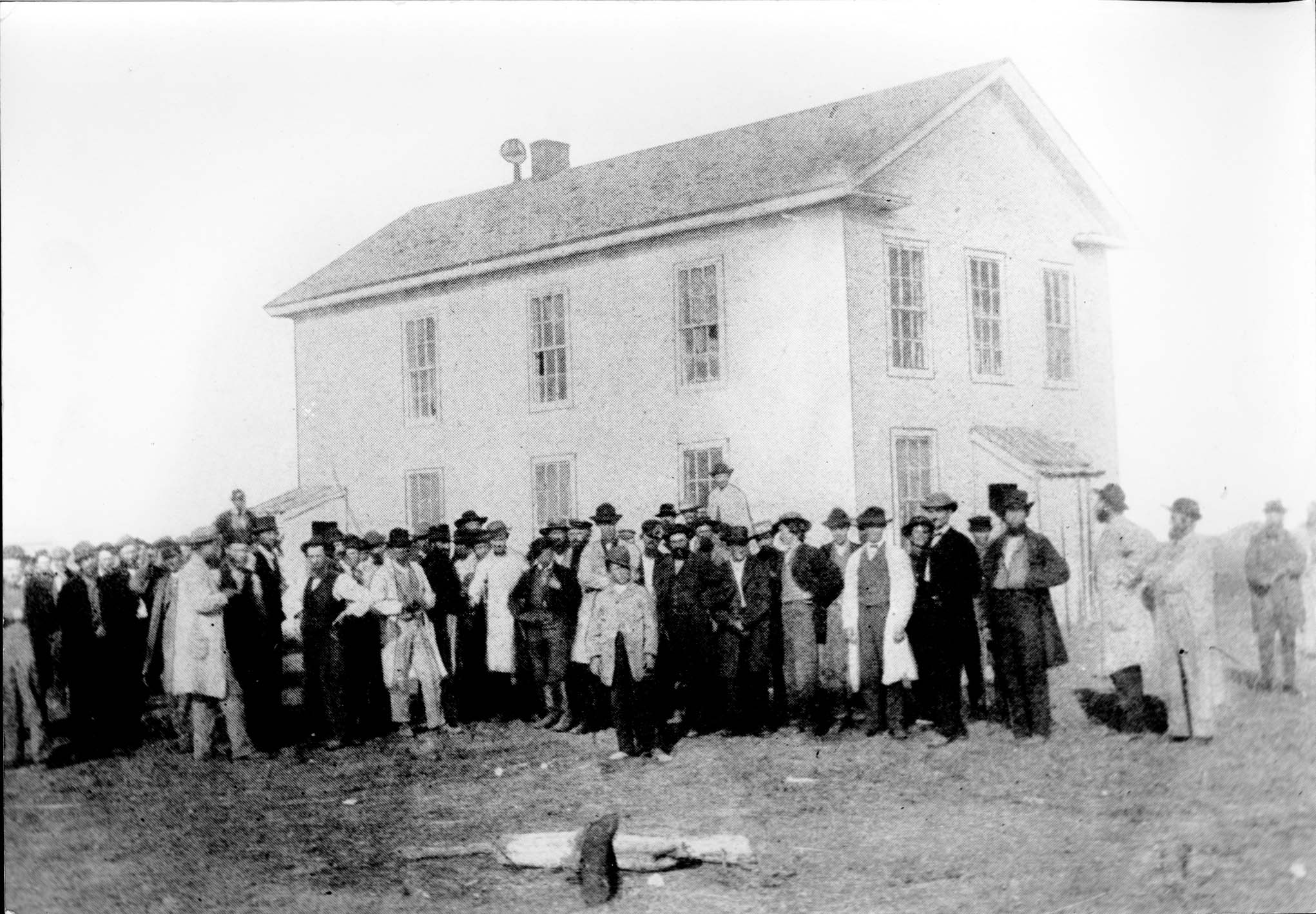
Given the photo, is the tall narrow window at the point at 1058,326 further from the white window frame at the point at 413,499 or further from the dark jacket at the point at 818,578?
the white window frame at the point at 413,499

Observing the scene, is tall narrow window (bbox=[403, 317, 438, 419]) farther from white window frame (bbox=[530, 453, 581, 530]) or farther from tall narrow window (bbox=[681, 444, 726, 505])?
tall narrow window (bbox=[681, 444, 726, 505])

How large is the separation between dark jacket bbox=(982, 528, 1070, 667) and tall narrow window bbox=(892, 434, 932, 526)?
1.65ft

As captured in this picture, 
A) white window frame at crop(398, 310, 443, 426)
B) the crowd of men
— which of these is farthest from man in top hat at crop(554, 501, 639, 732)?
white window frame at crop(398, 310, 443, 426)

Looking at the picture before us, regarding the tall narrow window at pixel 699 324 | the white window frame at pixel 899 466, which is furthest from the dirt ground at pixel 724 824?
the tall narrow window at pixel 699 324

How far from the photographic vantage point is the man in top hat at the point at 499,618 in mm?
6012

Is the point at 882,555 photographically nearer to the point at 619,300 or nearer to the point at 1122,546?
the point at 1122,546

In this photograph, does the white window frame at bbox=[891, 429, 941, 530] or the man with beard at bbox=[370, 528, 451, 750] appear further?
the man with beard at bbox=[370, 528, 451, 750]

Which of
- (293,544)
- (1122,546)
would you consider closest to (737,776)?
(1122,546)

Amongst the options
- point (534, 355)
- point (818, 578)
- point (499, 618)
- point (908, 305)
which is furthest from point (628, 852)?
point (908, 305)

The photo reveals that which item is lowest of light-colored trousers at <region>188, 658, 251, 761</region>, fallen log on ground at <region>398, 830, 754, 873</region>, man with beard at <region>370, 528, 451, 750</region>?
fallen log on ground at <region>398, 830, 754, 873</region>

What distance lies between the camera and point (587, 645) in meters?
5.94

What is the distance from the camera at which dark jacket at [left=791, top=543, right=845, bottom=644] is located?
232 inches

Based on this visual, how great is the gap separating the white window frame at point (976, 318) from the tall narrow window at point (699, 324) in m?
1.26

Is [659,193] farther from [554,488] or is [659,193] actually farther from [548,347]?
[554,488]
